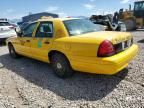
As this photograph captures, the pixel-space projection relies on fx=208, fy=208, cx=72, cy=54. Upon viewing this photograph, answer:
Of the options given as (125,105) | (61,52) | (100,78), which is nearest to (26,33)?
(61,52)

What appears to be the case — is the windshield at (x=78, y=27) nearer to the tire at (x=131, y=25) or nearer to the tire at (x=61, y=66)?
the tire at (x=61, y=66)

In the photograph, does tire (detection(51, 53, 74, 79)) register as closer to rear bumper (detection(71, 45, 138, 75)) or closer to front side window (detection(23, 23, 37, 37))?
rear bumper (detection(71, 45, 138, 75))

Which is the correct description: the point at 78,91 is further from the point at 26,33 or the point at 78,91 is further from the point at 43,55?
the point at 26,33

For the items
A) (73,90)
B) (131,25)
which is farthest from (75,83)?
(131,25)

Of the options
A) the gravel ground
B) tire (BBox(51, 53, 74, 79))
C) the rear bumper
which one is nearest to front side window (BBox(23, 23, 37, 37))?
the gravel ground

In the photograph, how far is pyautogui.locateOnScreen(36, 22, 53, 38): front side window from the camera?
5348 mm

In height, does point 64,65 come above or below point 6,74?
above

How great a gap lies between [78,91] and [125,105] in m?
1.10

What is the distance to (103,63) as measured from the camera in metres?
4.10

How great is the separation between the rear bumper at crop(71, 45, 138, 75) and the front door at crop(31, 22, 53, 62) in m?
1.03

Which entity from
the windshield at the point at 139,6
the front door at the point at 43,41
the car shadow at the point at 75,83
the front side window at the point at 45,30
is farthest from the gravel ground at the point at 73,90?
the windshield at the point at 139,6

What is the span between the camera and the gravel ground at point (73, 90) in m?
3.93

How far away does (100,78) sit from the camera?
16.5 feet

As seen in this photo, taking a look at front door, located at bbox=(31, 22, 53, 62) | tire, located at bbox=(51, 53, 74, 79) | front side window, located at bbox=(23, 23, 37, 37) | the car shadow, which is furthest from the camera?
front side window, located at bbox=(23, 23, 37, 37)
